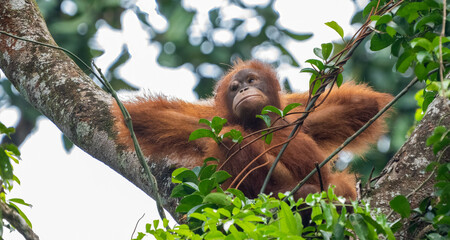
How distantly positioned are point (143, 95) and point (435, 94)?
241 cm

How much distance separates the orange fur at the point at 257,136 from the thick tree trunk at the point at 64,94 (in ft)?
0.38

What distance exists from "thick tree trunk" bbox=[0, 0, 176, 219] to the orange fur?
4.5 inches

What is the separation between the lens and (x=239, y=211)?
2.12 m

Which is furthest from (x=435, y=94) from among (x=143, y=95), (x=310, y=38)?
(x=310, y=38)

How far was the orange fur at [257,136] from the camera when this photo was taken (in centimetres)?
392

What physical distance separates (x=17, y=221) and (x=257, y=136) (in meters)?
1.96

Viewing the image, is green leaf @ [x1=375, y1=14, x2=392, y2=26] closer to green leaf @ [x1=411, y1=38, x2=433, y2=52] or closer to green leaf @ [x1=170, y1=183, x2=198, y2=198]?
green leaf @ [x1=411, y1=38, x2=433, y2=52]

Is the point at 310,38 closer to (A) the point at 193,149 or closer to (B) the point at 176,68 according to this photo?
(B) the point at 176,68

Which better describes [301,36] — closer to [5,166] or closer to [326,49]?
[326,49]

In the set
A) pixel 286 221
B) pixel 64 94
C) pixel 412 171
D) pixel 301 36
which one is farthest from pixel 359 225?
pixel 301 36

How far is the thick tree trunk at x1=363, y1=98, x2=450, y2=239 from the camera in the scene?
2561 mm

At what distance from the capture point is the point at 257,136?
413 centimetres

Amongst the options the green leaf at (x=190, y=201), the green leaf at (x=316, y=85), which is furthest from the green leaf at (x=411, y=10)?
the green leaf at (x=190, y=201)

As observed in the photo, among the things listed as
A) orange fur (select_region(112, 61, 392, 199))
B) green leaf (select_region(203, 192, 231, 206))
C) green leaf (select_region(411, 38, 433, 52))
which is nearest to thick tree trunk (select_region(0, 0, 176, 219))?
orange fur (select_region(112, 61, 392, 199))
